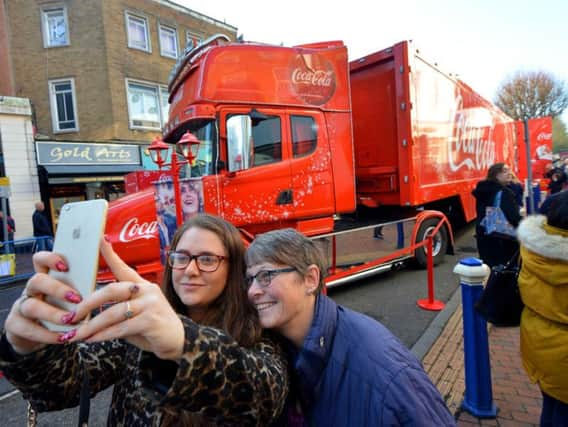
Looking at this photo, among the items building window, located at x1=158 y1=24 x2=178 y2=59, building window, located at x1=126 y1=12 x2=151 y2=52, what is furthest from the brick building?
building window, located at x1=158 y1=24 x2=178 y2=59

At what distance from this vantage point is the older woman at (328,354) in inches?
42.0

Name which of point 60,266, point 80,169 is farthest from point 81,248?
point 80,169

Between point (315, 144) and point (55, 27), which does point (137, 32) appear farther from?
point (315, 144)

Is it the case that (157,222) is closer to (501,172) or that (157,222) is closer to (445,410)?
(445,410)

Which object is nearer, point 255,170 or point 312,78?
point 255,170

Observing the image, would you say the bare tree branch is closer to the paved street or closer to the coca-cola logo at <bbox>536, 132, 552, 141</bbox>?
the coca-cola logo at <bbox>536, 132, 552, 141</bbox>

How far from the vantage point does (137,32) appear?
571 inches

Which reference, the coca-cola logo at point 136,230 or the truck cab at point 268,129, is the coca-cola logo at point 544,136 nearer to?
the truck cab at point 268,129

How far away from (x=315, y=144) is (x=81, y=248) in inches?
165

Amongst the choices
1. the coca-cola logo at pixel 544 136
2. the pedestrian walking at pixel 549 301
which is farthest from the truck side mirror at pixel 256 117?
the coca-cola logo at pixel 544 136

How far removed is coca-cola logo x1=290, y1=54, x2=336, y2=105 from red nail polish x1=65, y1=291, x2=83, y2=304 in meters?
4.26

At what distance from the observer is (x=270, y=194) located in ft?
14.3

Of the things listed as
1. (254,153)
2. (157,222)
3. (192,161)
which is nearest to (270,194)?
(254,153)

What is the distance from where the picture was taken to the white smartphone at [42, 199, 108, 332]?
2.54ft
